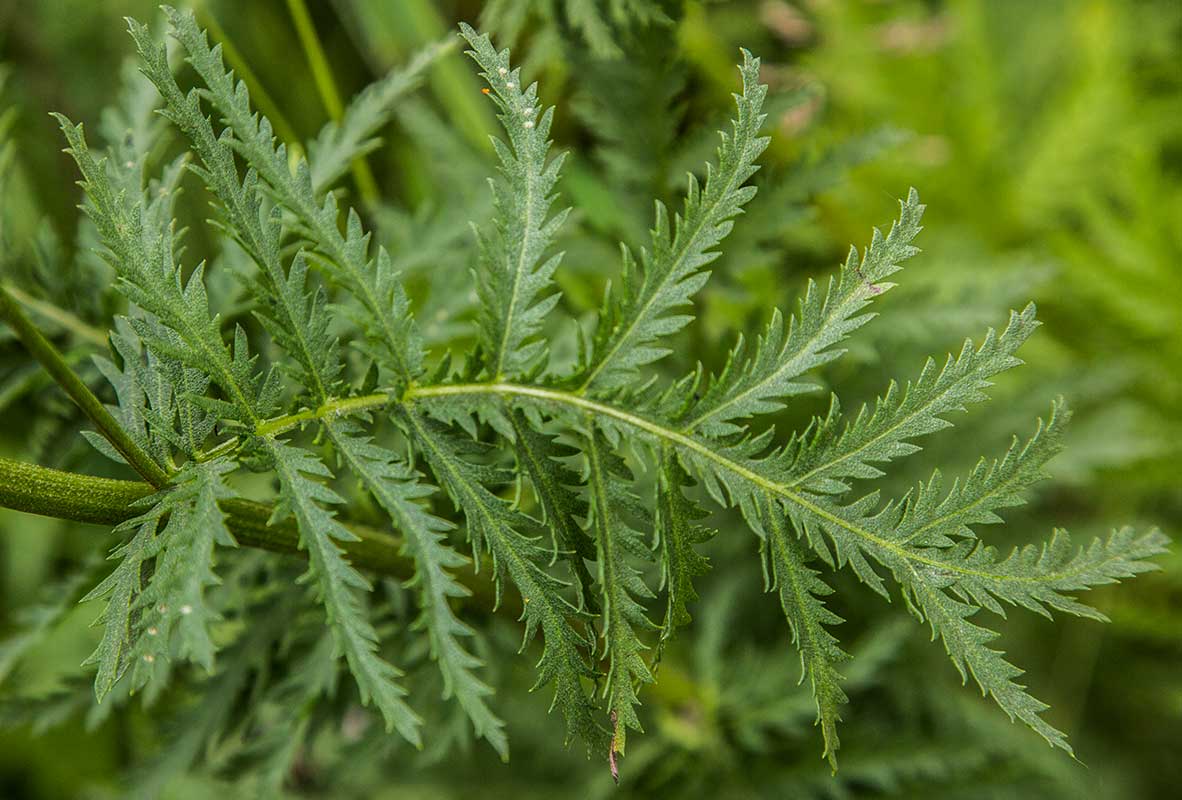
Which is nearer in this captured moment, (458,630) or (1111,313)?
(458,630)

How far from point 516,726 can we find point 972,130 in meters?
1.37

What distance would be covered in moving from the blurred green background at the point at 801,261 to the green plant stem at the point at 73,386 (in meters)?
0.35

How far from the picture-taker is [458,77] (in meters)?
1.72

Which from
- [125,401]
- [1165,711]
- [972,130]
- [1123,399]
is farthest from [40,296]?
[1165,711]

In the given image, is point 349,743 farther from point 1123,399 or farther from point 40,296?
point 1123,399

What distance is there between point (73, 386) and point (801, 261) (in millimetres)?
1399

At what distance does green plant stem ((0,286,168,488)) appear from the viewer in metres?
0.66

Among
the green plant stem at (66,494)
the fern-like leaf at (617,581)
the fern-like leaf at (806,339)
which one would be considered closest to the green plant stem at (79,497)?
the green plant stem at (66,494)

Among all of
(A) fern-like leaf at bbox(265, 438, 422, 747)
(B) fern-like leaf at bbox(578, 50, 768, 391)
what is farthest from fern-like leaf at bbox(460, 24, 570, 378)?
(A) fern-like leaf at bbox(265, 438, 422, 747)

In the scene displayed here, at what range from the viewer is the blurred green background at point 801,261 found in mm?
1140

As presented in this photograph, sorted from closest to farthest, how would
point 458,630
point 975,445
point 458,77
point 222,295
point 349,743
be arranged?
point 458,630 < point 222,295 < point 349,743 < point 975,445 < point 458,77

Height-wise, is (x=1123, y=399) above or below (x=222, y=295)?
above

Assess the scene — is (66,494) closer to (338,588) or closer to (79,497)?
(79,497)

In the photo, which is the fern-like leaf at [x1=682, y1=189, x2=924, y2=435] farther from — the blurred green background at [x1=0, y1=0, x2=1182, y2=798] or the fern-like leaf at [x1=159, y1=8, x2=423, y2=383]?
the blurred green background at [x1=0, y1=0, x2=1182, y2=798]
